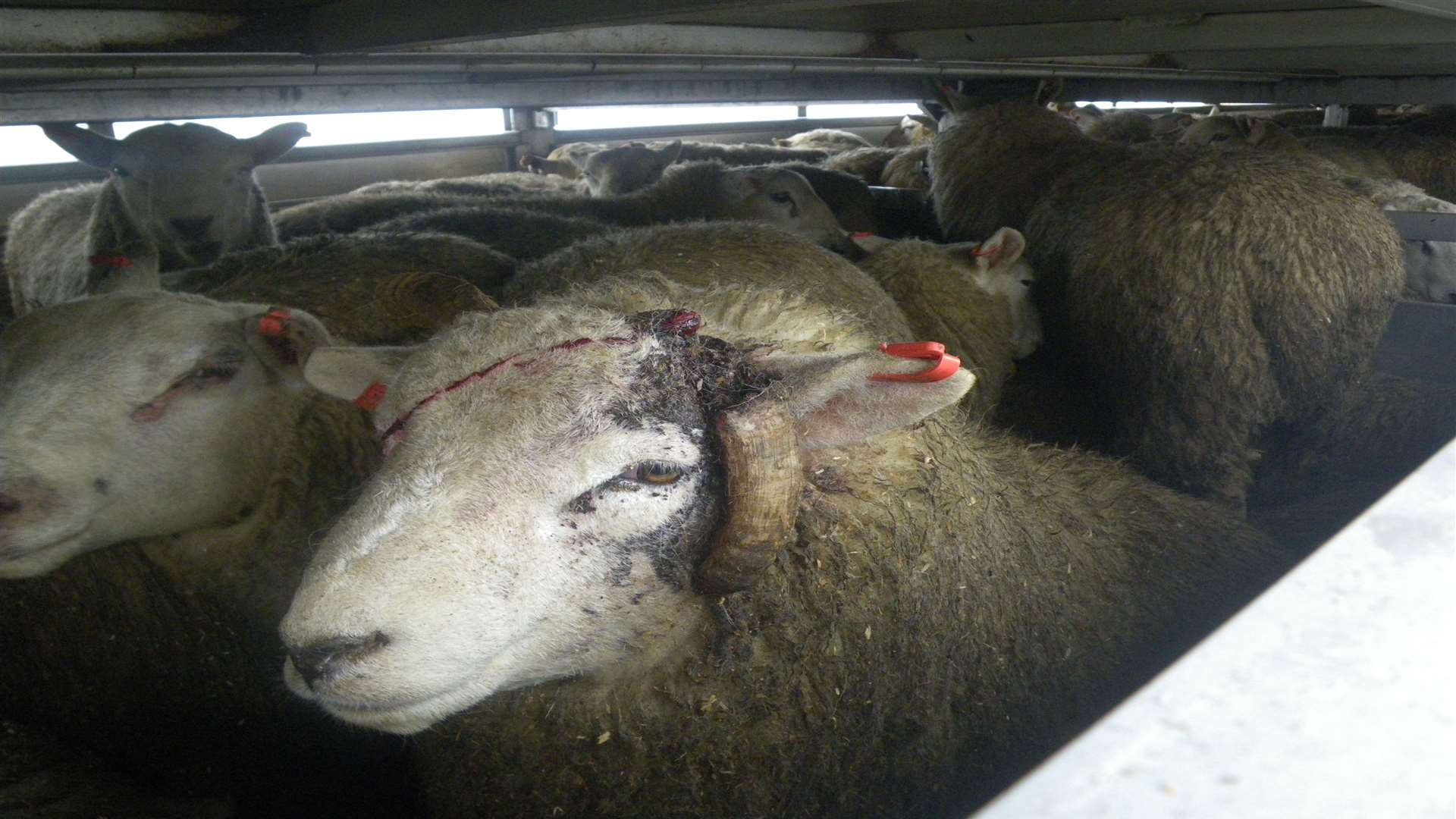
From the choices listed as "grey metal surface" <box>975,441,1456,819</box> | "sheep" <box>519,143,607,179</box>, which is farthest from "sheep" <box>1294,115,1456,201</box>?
"grey metal surface" <box>975,441,1456,819</box>

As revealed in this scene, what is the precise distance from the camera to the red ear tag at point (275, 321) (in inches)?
87.0

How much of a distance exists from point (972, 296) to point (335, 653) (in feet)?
10.4

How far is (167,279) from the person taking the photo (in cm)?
325

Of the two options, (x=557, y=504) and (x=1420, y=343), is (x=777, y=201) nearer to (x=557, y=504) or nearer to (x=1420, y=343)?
(x=1420, y=343)

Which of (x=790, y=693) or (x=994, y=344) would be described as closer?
(x=790, y=693)

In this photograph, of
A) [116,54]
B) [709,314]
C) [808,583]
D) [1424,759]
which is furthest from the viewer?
[116,54]

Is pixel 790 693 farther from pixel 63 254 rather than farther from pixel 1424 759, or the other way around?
pixel 63 254

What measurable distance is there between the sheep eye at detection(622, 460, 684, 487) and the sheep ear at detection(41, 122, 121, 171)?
445cm

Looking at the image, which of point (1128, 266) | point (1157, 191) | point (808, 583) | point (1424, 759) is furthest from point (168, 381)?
point (1157, 191)

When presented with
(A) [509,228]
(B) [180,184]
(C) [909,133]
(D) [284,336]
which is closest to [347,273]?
(D) [284,336]

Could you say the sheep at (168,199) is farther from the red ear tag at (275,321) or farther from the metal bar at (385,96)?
the red ear tag at (275,321)

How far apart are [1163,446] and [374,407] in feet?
10.1

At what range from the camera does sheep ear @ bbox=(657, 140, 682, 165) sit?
24.5 feet

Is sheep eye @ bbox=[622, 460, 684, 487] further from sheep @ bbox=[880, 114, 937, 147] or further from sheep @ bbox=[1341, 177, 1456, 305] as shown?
sheep @ bbox=[880, 114, 937, 147]
